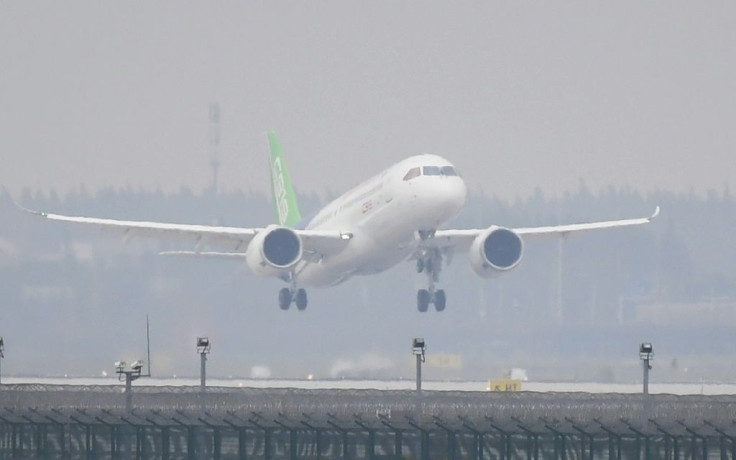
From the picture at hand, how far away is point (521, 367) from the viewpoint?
6353cm

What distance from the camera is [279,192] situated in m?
81.3

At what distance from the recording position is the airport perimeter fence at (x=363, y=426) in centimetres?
3083

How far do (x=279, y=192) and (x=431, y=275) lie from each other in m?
17.6

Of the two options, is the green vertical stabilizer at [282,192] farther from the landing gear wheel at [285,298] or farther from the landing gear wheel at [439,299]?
the landing gear wheel at [439,299]

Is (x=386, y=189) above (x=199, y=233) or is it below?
above

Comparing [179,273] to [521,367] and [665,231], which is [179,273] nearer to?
[521,367]

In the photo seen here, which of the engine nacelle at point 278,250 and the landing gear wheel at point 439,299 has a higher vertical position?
the engine nacelle at point 278,250

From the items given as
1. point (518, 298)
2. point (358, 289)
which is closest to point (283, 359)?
point (358, 289)

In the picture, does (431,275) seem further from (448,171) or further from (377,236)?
(448,171)

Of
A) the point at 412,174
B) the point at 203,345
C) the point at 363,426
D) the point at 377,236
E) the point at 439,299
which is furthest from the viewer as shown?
the point at 439,299

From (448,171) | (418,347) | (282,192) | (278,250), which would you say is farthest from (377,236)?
(418,347)

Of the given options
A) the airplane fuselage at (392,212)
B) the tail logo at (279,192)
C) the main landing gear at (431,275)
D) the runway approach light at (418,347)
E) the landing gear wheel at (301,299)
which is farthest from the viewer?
the tail logo at (279,192)

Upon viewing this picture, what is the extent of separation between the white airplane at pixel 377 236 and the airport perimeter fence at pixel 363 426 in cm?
2050

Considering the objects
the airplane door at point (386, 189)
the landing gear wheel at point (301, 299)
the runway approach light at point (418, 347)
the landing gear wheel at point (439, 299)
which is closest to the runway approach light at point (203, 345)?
the runway approach light at point (418, 347)
